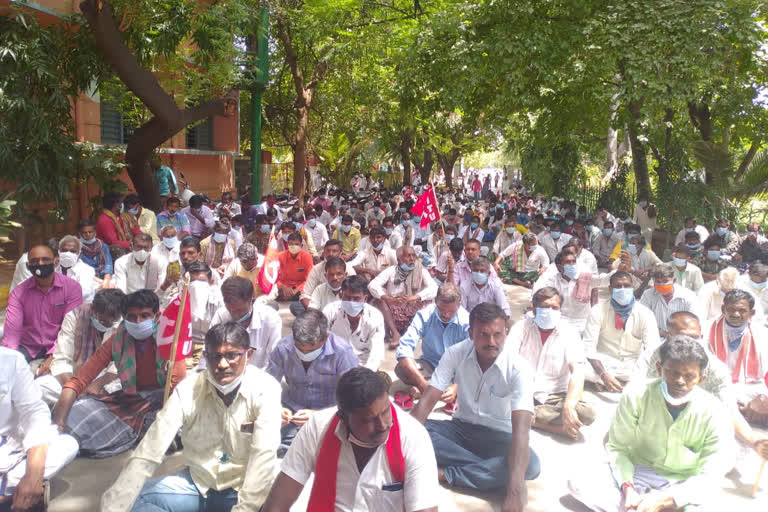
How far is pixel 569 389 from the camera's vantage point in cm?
507

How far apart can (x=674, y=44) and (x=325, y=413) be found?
34.0 feet

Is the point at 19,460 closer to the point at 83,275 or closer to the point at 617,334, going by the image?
the point at 83,275

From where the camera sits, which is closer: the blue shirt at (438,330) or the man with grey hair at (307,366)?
the man with grey hair at (307,366)

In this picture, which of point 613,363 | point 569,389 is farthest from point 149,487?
point 613,363

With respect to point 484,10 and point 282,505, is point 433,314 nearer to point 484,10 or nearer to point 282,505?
point 282,505

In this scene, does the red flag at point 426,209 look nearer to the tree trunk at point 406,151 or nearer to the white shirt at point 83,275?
the white shirt at point 83,275

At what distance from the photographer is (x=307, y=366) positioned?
4543 millimetres

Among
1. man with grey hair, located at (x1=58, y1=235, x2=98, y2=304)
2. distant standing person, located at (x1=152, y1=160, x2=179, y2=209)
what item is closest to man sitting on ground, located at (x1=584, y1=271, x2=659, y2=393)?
man with grey hair, located at (x1=58, y1=235, x2=98, y2=304)

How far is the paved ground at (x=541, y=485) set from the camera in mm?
4117

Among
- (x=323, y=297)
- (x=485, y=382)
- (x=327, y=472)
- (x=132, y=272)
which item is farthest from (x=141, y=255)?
(x=327, y=472)

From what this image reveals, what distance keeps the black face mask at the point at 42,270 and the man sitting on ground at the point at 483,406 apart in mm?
3550

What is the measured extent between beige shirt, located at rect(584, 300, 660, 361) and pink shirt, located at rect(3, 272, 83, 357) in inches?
186

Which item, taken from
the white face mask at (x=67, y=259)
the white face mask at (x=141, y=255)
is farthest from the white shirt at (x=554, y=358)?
the white face mask at (x=67, y=259)

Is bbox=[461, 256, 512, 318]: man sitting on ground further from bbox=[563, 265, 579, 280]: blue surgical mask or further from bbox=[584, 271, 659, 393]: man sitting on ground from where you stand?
bbox=[584, 271, 659, 393]: man sitting on ground
